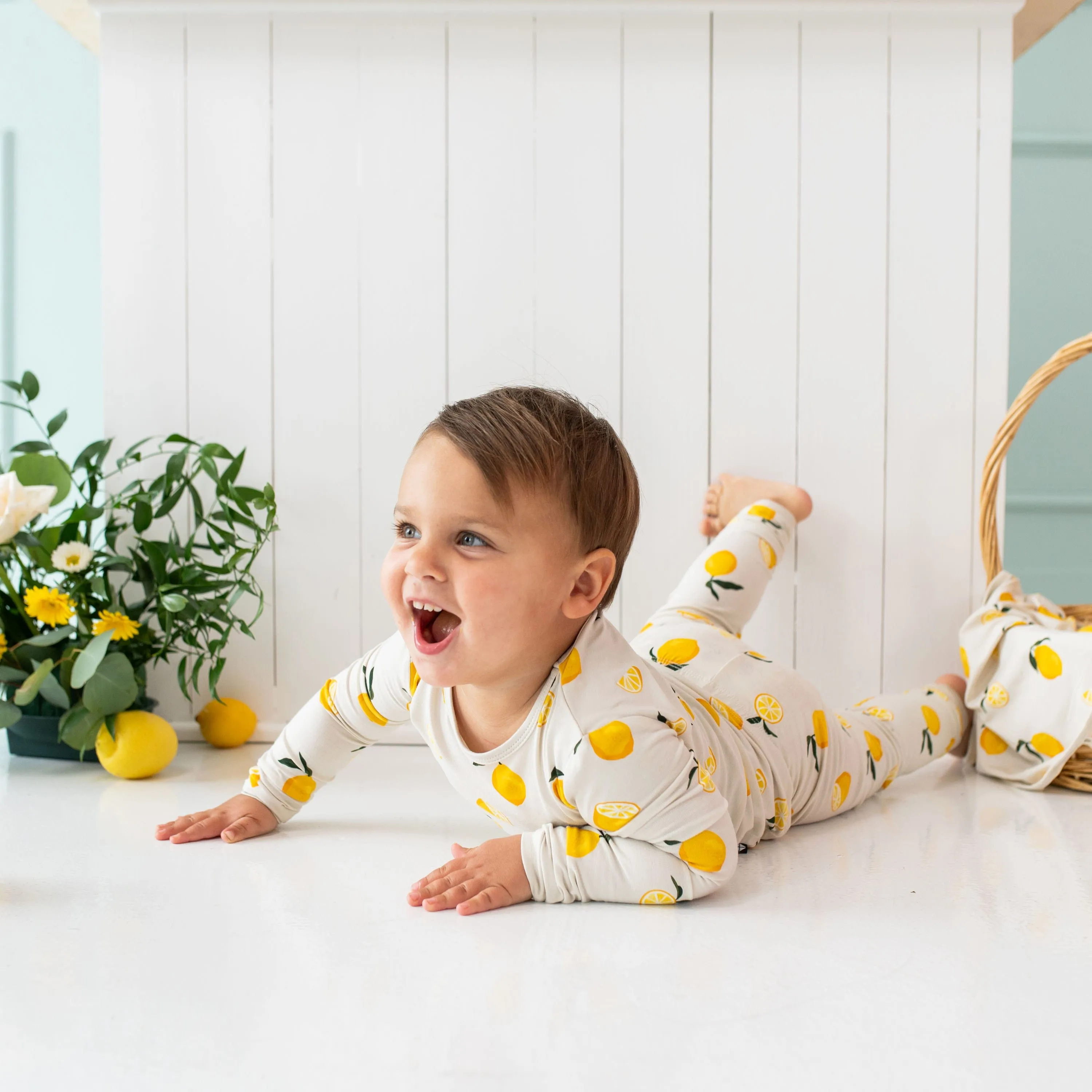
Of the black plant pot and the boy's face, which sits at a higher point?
the boy's face

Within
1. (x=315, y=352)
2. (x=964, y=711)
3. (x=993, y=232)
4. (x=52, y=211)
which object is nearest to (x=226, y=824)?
(x=315, y=352)

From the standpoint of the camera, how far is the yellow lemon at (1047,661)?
1197 millimetres

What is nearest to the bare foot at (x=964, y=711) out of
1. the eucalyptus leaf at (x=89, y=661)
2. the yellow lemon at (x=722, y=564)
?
the yellow lemon at (x=722, y=564)

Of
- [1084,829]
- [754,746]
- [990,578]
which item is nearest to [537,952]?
[754,746]

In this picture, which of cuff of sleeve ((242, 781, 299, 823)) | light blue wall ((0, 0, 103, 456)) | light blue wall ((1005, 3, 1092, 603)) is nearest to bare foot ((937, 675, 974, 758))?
light blue wall ((1005, 3, 1092, 603))

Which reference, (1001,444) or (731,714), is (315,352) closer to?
(731,714)

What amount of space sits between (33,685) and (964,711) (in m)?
1.16

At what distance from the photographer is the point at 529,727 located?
85 cm

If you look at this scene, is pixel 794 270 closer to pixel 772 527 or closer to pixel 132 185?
pixel 772 527

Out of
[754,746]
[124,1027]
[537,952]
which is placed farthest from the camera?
[754,746]

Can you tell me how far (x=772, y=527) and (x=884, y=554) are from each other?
23 centimetres

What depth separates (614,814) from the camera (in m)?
0.82

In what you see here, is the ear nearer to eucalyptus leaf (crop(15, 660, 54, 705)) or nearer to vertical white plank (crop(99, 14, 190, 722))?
eucalyptus leaf (crop(15, 660, 54, 705))

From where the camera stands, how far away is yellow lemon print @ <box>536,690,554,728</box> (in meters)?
0.85
